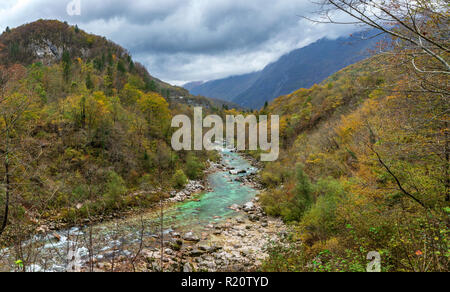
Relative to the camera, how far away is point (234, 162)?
38969 mm

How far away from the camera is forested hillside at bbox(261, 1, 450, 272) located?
3.96m

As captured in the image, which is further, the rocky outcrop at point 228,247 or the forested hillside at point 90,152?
the forested hillside at point 90,152

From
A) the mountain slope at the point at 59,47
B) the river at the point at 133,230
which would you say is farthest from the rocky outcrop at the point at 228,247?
the mountain slope at the point at 59,47

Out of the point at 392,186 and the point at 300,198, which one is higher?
the point at 392,186

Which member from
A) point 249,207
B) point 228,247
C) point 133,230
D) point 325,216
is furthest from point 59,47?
point 325,216

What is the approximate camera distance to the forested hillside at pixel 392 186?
3961 mm

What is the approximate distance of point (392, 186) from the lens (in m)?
7.93

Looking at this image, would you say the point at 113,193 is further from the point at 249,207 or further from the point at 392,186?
the point at 392,186

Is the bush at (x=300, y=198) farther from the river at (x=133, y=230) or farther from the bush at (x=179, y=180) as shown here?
the bush at (x=179, y=180)

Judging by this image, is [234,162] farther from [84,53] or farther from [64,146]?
[84,53]
